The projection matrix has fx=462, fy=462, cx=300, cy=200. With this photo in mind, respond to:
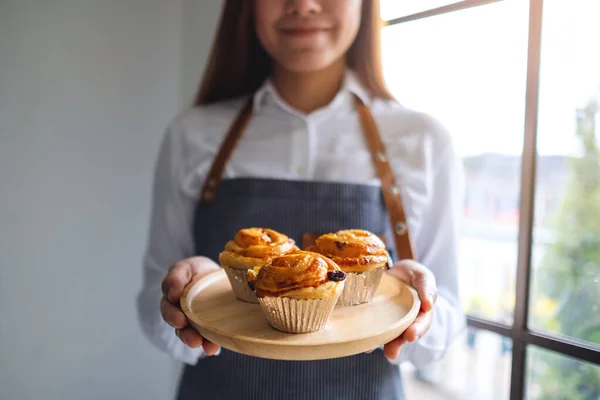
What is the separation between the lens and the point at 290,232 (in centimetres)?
92

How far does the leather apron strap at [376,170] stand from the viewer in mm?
907

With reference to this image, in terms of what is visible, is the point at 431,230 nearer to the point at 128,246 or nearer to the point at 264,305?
the point at 264,305

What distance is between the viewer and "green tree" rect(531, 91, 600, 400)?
0.94m

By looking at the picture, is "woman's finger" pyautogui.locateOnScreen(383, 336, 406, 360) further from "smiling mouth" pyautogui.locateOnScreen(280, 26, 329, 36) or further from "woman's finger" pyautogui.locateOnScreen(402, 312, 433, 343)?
"smiling mouth" pyautogui.locateOnScreen(280, 26, 329, 36)

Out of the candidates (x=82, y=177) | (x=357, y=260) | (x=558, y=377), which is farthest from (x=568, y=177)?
(x=82, y=177)

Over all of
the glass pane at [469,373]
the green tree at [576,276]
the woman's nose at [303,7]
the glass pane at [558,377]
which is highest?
the woman's nose at [303,7]

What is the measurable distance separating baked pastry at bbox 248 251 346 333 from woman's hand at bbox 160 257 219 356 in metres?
0.10

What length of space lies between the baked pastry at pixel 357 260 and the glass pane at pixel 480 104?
1.65ft

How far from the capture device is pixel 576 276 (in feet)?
3.22

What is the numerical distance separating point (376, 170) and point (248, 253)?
351 millimetres

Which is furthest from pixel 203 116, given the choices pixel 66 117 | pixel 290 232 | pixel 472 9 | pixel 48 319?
pixel 48 319

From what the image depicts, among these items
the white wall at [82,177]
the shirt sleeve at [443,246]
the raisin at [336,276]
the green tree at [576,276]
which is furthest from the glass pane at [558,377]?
the white wall at [82,177]

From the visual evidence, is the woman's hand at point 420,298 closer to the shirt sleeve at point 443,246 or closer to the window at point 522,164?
the shirt sleeve at point 443,246

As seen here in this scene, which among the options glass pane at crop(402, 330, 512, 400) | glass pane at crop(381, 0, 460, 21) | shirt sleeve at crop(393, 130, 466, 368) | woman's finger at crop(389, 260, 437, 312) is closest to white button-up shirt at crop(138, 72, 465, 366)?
shirt sleeve at crop(393, 130, 466, 368)
